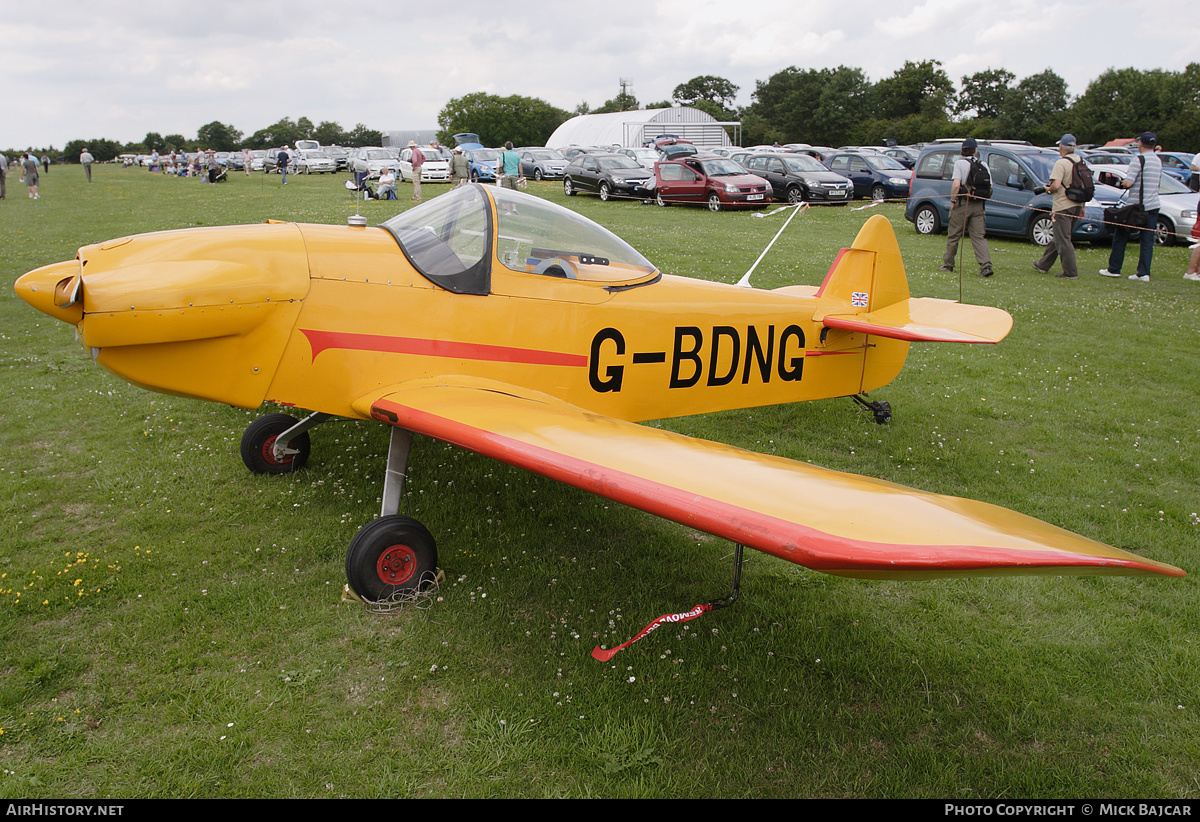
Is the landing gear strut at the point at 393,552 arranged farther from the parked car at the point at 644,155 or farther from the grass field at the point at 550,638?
the parked car at the point at 644,155

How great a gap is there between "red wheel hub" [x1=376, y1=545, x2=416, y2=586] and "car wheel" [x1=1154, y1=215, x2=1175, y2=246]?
1895cm

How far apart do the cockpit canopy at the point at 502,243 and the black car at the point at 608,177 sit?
21.9m

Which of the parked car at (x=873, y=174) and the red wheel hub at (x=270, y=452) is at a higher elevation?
the parked car at (x=873, y=174)

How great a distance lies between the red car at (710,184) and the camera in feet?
73.4

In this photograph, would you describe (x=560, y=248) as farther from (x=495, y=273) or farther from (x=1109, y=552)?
(x=1109, y=552)

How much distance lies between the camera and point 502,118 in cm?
9612

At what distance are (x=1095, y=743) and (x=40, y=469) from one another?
679 cm

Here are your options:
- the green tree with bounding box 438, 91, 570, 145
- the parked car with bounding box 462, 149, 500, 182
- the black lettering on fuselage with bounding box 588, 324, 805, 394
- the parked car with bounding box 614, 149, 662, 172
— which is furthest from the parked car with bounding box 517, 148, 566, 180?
the green tree with bounding box 438, 91, 570, 145

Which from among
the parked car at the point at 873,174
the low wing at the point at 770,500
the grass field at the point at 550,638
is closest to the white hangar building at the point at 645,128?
the parked car at the point at 873,174

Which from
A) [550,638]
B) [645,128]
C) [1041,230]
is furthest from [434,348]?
[645,128]

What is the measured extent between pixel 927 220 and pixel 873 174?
7599 mm

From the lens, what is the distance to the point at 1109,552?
2.23 meters

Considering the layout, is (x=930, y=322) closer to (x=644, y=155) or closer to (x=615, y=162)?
(x=615, y=162)

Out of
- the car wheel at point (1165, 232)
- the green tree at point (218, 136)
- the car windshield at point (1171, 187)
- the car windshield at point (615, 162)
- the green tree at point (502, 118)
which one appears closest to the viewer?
the car wheel at point (1165, 232)
